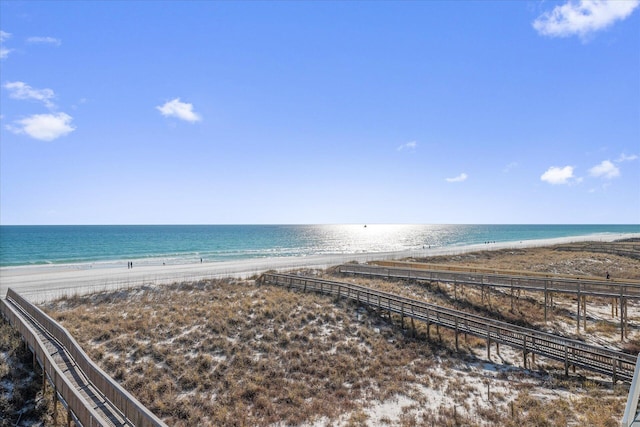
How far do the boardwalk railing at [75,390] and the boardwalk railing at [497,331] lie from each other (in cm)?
1591

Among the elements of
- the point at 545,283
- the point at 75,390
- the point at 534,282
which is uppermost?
the point at 545,283

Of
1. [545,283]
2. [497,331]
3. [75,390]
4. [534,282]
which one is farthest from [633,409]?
[534,282]

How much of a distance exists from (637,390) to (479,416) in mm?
6767

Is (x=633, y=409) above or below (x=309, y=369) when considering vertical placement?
Result: above

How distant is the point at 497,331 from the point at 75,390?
61.2ft

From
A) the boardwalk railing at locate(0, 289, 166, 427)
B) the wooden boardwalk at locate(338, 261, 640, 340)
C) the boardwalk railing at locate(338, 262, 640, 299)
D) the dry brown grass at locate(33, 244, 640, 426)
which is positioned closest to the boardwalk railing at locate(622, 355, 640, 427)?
the dry brown grass at locate(33, 244, 640, 426)

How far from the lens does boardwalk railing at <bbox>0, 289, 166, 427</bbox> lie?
29.1ft

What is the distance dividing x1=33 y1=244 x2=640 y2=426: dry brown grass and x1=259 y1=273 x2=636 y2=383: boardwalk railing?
84cm

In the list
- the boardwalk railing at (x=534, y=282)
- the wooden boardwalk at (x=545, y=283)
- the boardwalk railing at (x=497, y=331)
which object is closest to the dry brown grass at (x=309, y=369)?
the boardwalk railing at (x=497, y=331)

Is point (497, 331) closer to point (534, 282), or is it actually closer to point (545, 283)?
point (545, 283)

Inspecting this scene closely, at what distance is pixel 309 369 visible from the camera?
54.6 ft

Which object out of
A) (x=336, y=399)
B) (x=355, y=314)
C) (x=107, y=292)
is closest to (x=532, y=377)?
(x=336, y=399)

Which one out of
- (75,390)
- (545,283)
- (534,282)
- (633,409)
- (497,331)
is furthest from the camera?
(534,282)

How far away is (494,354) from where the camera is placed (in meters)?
18.5
